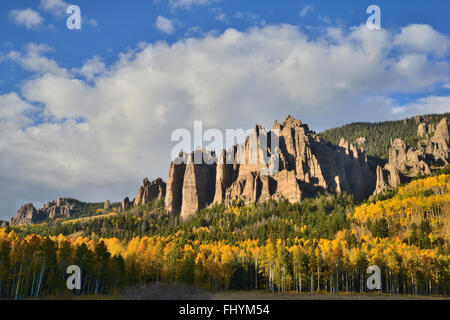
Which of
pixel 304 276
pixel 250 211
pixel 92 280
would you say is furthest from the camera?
pixel 250 211

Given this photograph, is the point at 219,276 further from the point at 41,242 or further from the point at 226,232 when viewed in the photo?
the point at 226,232

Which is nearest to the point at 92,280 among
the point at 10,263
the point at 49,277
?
the point at 49,277

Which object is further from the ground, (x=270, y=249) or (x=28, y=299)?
(x=270, y=249)

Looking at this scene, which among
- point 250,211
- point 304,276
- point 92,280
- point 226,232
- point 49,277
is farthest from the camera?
point 250,211

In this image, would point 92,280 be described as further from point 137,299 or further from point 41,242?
point 137,299

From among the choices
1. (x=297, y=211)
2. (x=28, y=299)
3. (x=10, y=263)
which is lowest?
(x=28, y=299)

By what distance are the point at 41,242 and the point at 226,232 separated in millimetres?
85152

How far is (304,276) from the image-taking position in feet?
250

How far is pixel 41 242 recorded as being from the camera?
63.7 meters

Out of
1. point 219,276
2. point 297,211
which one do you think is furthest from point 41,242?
point 297,211

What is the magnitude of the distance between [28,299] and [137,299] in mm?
19066

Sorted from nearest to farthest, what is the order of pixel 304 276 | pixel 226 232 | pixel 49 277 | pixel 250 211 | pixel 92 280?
A: pixel 49 277 → pixel 92 280 → pixel 304 276 → pixel 226 232 → pixel 250 211

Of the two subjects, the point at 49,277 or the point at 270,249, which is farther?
the point at 270,249

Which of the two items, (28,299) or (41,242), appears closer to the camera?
(28,299)
